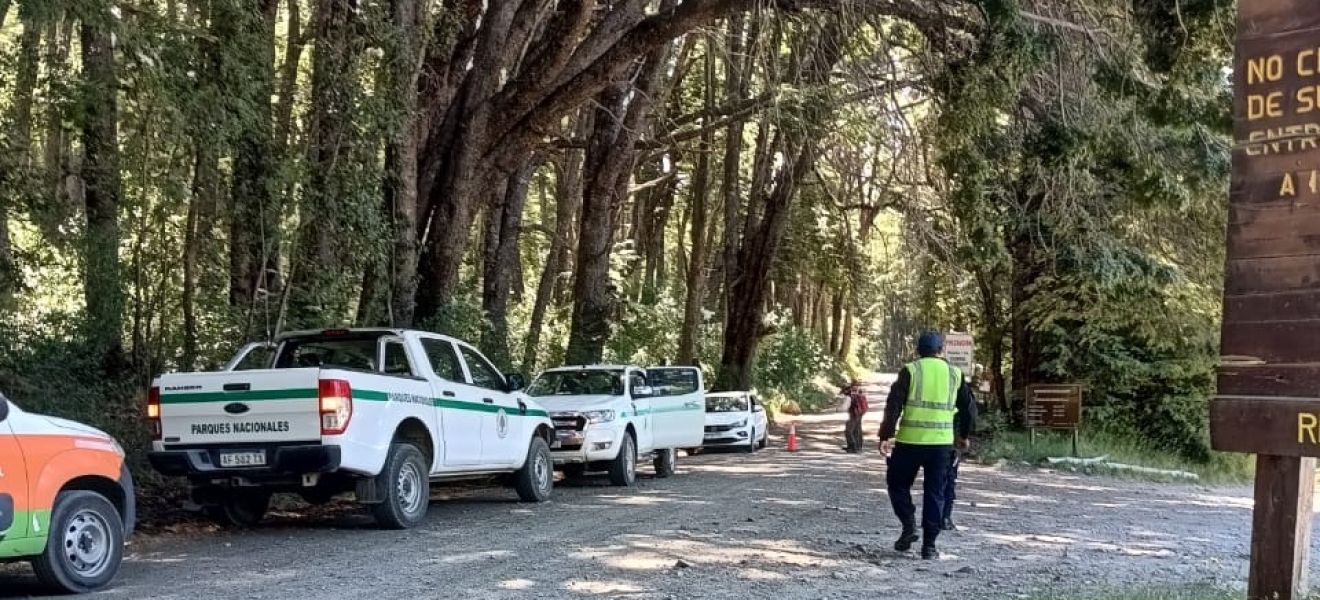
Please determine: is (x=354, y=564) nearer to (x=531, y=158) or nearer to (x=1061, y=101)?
(x=1061, y=101)

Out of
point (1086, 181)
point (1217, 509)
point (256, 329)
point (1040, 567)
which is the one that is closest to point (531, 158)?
point (256, 329)

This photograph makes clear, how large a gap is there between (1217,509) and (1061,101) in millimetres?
5778

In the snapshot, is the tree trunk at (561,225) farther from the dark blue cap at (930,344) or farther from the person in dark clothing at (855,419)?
the dark blue cap at (930,344)

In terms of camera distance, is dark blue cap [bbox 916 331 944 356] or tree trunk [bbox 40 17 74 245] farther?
tree trunk [bbox 40 17 74 245]

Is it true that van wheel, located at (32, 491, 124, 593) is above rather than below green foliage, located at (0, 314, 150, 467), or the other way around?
below

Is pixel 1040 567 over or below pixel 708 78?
below

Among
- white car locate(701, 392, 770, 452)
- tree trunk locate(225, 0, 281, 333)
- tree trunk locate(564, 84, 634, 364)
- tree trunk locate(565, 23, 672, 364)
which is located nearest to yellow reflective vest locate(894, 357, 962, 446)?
tree trunk locate(225, 0, 281, 333)

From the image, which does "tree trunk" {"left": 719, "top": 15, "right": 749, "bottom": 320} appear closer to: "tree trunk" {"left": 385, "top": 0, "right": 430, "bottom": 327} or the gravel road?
"tree trunk" {"left": 385, "top": 0, "right": 430, "bottom": 327}

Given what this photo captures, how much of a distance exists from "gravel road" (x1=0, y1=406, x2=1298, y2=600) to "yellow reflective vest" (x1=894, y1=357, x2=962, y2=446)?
1.02 metres

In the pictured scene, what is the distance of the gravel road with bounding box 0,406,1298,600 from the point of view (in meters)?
8.61

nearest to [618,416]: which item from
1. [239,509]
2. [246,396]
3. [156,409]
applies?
[239,509]

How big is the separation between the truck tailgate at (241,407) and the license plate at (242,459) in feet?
0.35

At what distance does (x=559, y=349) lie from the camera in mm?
29688

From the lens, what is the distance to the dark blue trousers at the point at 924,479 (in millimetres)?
9789
